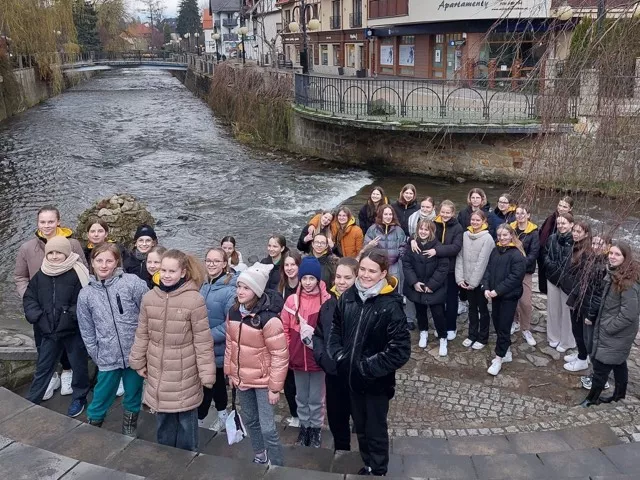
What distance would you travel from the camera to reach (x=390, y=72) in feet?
116

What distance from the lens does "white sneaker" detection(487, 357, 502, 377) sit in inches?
246

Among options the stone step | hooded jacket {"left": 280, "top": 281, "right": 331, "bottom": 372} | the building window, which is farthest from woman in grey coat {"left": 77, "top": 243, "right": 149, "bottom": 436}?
the building window

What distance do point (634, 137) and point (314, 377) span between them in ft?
9.54

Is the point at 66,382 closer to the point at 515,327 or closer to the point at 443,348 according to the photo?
the point at 443,348

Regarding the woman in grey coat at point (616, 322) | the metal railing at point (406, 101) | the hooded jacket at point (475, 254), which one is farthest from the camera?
the metal railing at point (406, 101)

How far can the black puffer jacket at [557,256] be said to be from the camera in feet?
20.5

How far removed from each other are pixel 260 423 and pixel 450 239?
10.3 ft

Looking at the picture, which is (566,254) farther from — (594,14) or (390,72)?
(390,72)

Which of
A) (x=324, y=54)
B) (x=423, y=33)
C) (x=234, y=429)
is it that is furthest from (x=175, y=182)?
(x=324, y=54)

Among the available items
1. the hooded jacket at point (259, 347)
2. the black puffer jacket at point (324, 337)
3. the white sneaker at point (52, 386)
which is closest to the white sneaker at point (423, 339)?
the black puffer jacket at point (324, 337)

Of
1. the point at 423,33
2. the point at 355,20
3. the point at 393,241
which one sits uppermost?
the point at 355,20

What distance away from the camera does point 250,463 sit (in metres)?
4.08

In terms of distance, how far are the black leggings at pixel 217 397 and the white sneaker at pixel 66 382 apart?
1214 mm

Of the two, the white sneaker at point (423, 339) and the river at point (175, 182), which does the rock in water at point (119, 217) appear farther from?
the white sneaker at point (423, 339)
